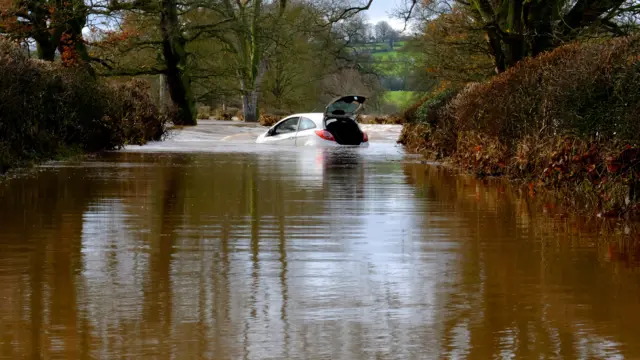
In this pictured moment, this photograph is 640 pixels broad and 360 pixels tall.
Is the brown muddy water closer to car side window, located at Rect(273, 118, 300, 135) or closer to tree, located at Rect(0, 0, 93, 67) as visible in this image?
car side window, located at Rect(273, 118, 300, 135)

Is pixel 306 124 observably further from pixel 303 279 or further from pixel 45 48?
pixel 303 279

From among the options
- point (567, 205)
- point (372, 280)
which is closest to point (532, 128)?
point (567, 205)

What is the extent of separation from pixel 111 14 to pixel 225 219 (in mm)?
36570

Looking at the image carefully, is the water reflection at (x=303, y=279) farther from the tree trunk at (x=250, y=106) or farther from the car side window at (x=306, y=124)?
the tree trunk at (x=250, y=106)

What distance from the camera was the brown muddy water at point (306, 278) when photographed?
6.27m

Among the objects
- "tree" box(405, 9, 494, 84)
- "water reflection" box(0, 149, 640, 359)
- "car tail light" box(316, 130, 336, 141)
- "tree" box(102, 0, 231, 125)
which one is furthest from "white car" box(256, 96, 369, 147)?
"water reflection" box(0, 149, 640, 359)

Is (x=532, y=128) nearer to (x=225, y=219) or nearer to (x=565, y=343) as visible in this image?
(x=225, y=219)

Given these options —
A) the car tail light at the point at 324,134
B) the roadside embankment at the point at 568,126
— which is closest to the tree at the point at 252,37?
the car tail light at the point at 324,134

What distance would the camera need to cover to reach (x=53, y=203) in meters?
14.3

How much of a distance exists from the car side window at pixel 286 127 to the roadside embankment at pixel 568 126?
554 inches

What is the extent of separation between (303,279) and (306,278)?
0.07m

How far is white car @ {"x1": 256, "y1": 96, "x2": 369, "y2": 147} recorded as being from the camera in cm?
3519

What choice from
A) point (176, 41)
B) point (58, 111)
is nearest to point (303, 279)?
point (58, 111)

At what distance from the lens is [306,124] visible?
36000 millimetres
